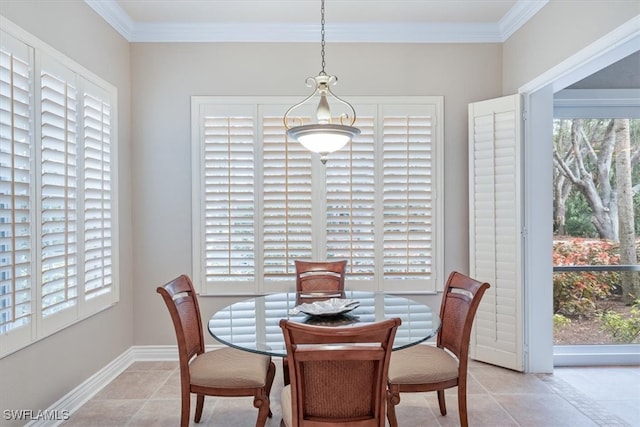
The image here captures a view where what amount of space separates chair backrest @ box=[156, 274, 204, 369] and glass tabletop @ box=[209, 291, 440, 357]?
0.16 meters

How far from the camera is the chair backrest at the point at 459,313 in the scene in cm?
225

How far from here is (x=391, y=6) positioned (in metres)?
3.31

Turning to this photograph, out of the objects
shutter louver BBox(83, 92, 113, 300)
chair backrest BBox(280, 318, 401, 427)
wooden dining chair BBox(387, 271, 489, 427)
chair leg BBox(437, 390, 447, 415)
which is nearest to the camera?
chair backrest BBox(280, 318, 401, 427)

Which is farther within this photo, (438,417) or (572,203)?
(572,203)

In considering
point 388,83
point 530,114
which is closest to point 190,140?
point 388,83

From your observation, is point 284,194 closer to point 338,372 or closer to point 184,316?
point 184,316

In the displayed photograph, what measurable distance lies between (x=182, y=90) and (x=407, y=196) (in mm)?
2225

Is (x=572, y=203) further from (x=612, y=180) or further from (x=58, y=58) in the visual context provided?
(x=58, y=58)

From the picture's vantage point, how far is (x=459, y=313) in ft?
8.05

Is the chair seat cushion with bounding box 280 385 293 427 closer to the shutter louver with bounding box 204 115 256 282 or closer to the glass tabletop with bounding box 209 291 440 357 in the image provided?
the glass tabletop with bounding box 209 291 440 357

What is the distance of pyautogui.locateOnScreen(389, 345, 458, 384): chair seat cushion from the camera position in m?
2.21

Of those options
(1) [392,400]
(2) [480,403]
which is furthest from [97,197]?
(2) [480,403]

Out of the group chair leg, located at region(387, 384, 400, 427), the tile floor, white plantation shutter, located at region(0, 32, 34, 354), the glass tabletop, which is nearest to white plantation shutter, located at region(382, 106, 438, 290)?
the glass tabletop

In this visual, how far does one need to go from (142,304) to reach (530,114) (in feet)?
12.1
